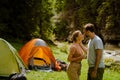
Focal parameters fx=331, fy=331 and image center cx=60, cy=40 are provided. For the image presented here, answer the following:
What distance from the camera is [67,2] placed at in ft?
127

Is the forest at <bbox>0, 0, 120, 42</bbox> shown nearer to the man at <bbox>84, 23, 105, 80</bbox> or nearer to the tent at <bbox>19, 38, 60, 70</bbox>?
the tent at <bbox>19, 38, 60, 70</bbox>

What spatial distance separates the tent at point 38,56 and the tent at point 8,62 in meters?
1.72

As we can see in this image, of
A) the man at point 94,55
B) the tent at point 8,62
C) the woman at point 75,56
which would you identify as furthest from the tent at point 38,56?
the man at point 94,55

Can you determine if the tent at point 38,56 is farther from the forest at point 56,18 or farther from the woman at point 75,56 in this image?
the forest at point 56,18

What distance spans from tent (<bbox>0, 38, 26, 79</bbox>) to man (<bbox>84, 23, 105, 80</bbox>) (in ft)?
12.7

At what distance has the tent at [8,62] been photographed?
9867 millimetres

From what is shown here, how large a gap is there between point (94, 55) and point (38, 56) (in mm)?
6371

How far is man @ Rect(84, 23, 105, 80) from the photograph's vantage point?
633cm

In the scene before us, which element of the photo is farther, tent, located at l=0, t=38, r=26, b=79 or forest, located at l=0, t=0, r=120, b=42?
forest, located at l=0, t=0, r=120, b=42

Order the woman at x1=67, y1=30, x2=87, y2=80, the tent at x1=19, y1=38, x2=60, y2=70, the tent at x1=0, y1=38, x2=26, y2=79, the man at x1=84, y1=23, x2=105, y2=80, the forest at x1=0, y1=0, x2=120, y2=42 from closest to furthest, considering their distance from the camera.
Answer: the man at x1=84, y1=23, x2=105, y2=80 < the woman at x1=67, y1=30, x2=87, y2=80 < the tent at x1=0, y1=38, x2=26, y2=79 < the tent at x1=19, y1=38, x2=60, y2=70 < the forest at x1=0, y1=0, x2=120, y2=42

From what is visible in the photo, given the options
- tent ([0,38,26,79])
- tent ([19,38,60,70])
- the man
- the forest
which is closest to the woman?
the man

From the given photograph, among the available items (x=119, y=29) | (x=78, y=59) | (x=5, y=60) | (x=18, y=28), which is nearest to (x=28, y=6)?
(x=18, y=28)

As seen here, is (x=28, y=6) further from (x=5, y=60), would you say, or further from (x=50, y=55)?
(x=5, y=60)

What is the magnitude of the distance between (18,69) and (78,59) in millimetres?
3608
